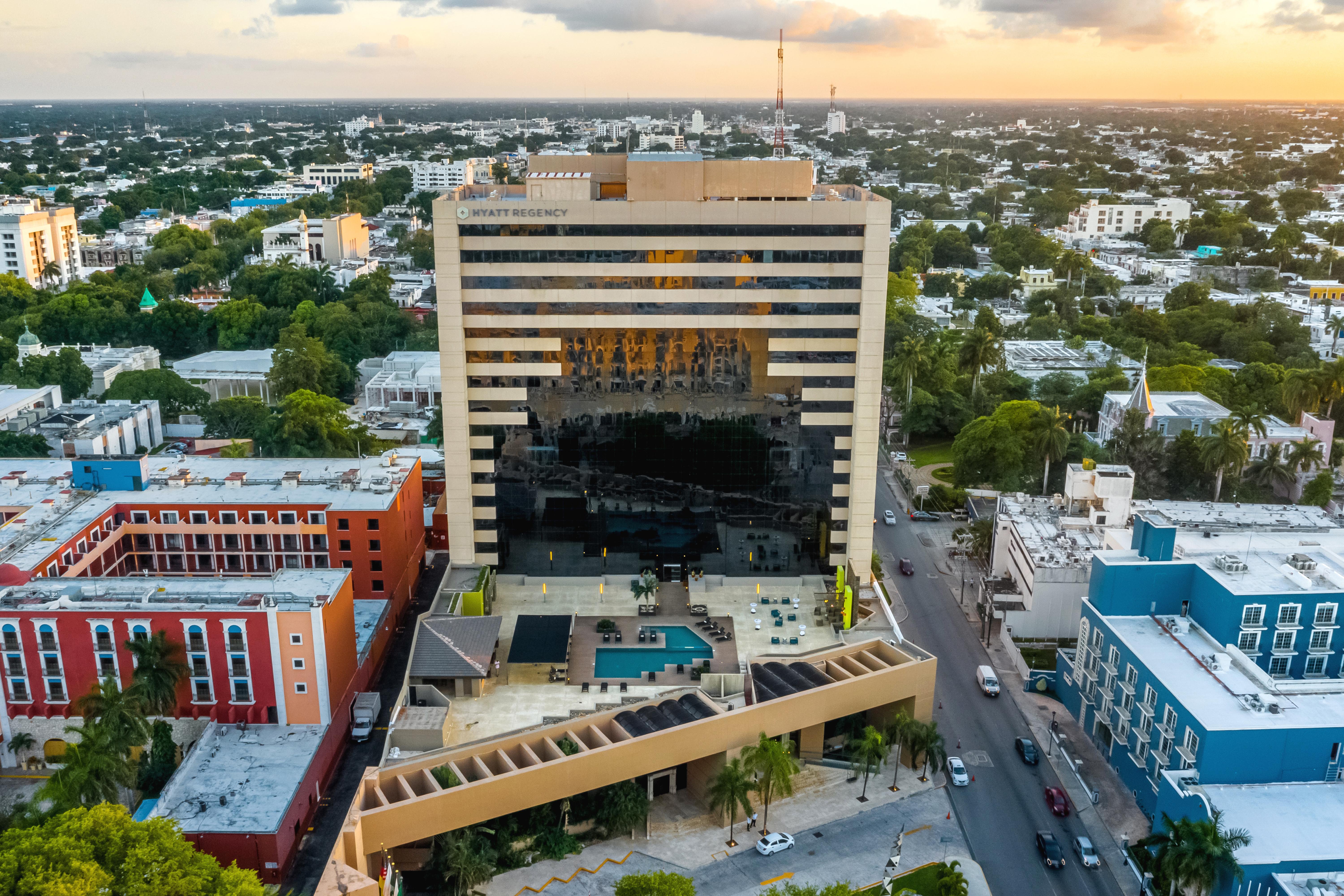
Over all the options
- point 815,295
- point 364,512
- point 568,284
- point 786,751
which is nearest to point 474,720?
point 786,751

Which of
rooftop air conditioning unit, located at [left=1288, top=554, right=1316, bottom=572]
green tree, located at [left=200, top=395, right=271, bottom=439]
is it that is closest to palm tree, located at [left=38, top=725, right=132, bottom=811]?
rooftop air conditioning unit, located at [left=1288, top=554, right=1316, bottom=572]

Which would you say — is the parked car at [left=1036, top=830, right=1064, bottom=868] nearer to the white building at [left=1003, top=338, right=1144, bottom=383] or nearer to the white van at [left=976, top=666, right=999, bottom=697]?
the white van at [left=976, top=666, right=999, bottom=697]

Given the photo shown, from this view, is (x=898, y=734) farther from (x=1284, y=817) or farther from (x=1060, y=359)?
(x=1060, y=359)

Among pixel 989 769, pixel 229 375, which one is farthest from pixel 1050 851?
pixel 229 375

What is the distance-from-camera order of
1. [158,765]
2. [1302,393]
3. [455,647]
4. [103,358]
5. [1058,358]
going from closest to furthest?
[158,765], [455,647], [1302,393], [103,358], [1058,358]

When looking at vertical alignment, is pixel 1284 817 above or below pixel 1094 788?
above

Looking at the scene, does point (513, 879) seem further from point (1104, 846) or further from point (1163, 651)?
point (1163, 651)
